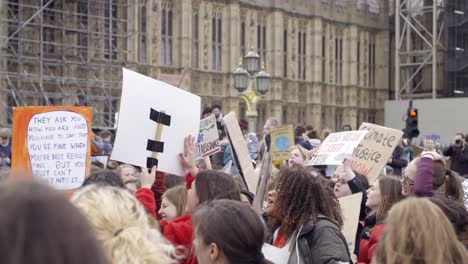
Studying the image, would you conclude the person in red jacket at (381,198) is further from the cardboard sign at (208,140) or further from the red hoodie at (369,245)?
the cardboard sign at (208,140)

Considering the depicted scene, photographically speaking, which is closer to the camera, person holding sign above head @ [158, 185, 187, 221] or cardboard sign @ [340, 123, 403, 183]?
person holding sign above head @ [158, 185, 187, 221]

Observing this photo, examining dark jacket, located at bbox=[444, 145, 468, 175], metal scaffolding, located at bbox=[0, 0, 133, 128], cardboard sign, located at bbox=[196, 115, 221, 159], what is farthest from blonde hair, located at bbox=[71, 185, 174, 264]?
metal scaffolding, located at bbox=[0, 0, 133, 128]

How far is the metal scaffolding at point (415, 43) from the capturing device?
113 ft

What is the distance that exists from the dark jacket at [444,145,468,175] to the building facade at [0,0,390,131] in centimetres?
619

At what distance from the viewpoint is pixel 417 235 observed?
2.65 meters

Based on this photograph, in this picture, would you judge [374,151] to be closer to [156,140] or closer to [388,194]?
[388,194]

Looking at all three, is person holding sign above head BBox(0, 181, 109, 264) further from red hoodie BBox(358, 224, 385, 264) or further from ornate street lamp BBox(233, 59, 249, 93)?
ornate street lamp BBox(233, 59, 249, 93)

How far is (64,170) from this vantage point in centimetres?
591

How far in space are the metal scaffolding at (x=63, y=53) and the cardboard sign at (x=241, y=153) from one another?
53.8 ft

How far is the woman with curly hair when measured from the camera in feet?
13.0

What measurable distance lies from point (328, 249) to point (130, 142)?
1920 mm

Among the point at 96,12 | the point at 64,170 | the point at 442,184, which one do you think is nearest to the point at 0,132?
the point at 64,170

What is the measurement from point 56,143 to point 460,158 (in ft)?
29.3

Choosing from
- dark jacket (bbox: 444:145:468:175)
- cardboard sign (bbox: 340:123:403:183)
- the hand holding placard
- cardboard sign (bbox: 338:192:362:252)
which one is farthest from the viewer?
dark jacket (bbox: 444:145:468:175)
